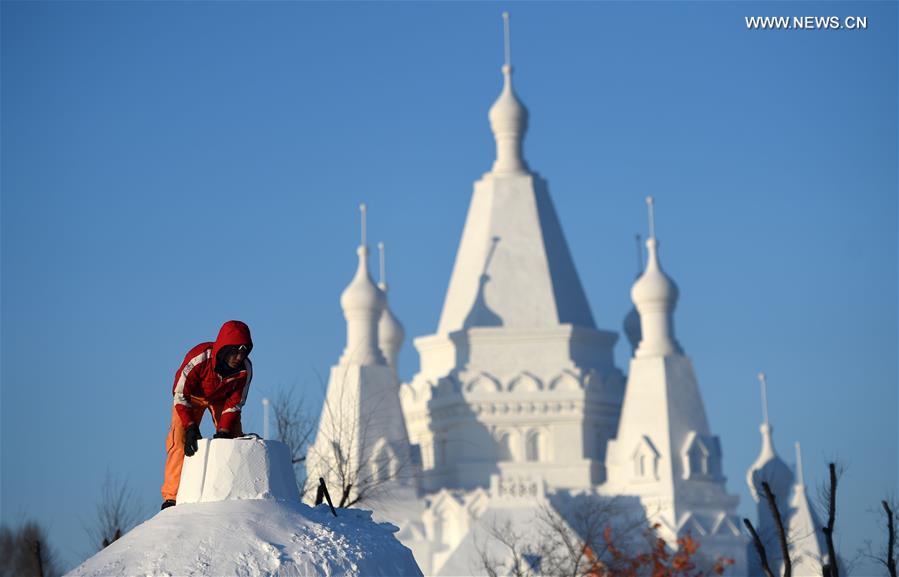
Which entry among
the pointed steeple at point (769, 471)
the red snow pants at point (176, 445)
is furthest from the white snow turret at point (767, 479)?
the red snow pants at point (176, 445)

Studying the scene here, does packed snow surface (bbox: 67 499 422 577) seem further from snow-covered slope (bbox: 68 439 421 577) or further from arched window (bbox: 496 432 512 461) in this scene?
arched window (bbox: 496 432 512 461)

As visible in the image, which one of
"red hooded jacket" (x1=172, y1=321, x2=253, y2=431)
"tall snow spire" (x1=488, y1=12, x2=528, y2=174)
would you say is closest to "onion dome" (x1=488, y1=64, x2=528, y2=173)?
"tall snow spire" (x1=488, y1=12, x2=528, y2=174)

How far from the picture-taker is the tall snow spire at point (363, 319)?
51.3 m

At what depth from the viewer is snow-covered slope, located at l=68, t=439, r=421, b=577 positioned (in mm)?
11695

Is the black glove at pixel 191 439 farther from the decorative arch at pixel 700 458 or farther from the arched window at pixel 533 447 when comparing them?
the arched window at pixel 533 447

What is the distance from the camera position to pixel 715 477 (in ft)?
166

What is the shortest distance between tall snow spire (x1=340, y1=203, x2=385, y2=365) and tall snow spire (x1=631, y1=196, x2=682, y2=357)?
22.5 ft

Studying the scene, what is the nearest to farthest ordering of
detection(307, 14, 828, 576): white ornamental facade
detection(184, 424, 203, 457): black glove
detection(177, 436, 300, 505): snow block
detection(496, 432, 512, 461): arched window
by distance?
detection(177, 436, 300, 505): snow block → detection(184, 424, 203, 457): black glove → detection(307, 14, 828, 576): white ornamental facade → detection(496, 432, 512, 461): arched window

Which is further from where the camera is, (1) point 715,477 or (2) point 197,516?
(1) point 715,477

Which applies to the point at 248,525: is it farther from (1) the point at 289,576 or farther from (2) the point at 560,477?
(2) the point at 560,477

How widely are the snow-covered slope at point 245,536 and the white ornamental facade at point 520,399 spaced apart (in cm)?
3318

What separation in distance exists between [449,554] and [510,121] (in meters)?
14.7

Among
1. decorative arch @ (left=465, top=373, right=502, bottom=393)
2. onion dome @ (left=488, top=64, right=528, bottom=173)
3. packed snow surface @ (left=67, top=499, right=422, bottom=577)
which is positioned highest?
onion dome @ (left=488, top=64, right=528, bottom=173)

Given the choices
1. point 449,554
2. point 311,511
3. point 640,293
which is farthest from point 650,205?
point 311,511
